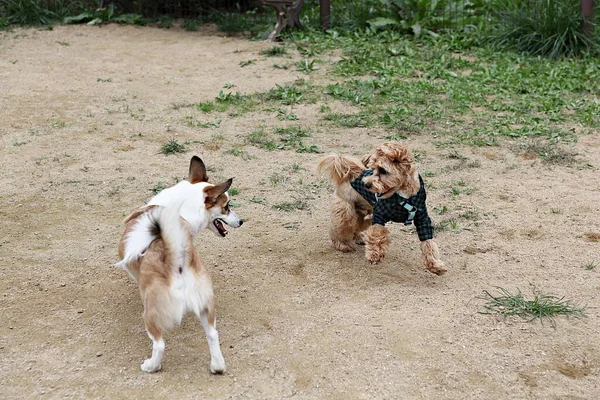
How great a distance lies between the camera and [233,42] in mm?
10523

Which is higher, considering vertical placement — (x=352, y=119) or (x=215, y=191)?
(x=215, y=191)

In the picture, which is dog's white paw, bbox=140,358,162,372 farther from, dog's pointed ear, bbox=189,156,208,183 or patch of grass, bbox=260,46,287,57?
patch of grass, bbox=260,46,287,57

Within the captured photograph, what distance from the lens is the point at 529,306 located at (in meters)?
4.33

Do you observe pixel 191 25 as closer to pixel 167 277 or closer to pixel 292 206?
pixel 292 206

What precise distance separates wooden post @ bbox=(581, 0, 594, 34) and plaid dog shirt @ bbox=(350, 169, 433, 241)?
6.37m

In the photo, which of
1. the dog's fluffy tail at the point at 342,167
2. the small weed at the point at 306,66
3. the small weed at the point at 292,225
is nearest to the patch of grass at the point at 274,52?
the small weed at the point at 306,66

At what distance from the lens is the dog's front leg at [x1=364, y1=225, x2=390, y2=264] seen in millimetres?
4703

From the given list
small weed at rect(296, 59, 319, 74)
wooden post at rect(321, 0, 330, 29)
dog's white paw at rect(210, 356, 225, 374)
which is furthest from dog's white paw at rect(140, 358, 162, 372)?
wooden post at rect(321, 0, 330, 29)

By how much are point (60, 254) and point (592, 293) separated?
11.1 ft

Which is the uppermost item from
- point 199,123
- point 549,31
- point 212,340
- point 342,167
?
point 342,167

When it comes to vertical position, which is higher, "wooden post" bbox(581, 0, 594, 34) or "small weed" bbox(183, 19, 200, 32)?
"wooden post" bbox(581, 0, 594, 34)

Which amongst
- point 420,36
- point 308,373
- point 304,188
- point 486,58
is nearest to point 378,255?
point 308,373

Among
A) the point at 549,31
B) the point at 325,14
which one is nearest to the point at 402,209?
the point at 549,31

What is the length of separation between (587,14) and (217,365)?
26.6 feet
